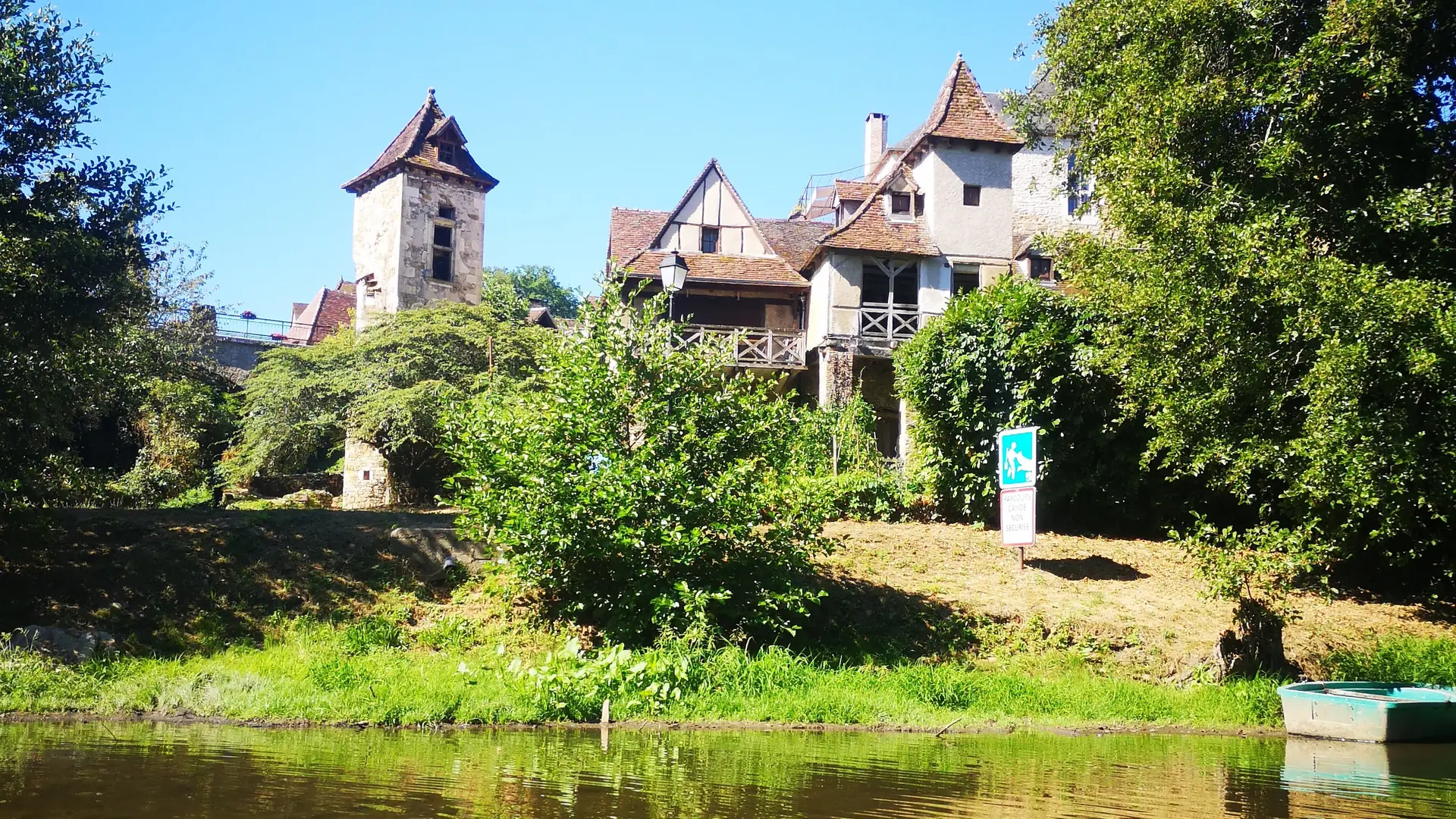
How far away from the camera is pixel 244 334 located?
147ft

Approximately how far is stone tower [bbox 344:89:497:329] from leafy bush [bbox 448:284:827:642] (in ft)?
77.3

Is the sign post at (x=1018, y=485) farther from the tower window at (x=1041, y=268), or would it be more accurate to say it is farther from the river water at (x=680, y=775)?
the tower window at (x=1041, y=268)

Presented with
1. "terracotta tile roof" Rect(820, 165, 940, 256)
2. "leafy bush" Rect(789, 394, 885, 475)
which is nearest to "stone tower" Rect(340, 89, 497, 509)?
"terracotta tile roof" Rect(820, 165, 940, 256)

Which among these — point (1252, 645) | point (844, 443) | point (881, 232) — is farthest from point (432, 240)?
point (1252, 645)

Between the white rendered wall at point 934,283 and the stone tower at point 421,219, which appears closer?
the white rendered wall at point 934,283

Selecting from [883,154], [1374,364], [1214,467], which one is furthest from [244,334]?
[1374,364]

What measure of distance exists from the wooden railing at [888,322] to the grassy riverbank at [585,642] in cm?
1304

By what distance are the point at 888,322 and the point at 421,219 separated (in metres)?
15.7

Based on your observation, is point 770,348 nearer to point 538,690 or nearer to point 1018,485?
point 1018,485

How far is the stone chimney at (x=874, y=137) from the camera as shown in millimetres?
41438

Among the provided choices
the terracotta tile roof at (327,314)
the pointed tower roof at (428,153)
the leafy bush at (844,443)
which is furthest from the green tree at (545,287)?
the leafy bush at (844,443)

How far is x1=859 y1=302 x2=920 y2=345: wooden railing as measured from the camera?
30.5 metres

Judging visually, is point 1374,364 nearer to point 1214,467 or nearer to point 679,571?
point 1214,467

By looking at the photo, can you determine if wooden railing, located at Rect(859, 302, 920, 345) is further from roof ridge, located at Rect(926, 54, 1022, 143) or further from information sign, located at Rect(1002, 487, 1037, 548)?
information sign, located at Rect(1002, 487, 1037, 548)
